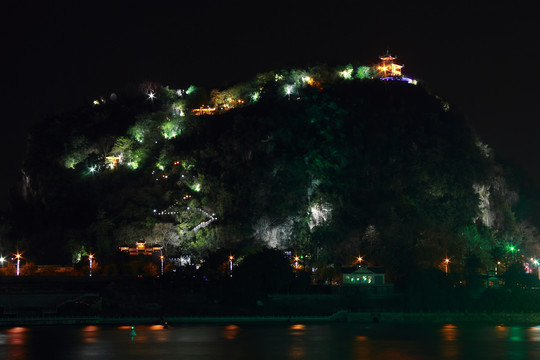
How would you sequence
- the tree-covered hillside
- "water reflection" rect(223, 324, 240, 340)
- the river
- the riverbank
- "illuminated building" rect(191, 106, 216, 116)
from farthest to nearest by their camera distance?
"illuminated building" rect(191, 106, 216, 116) → the tree-covered hillside → the riverbank → "water reflection" rect(223, 324, 240, 340) → the river

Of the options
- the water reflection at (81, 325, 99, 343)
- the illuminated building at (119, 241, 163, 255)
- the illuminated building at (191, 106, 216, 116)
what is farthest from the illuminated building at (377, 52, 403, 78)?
the water reflection at (81, 325, 99, 343)

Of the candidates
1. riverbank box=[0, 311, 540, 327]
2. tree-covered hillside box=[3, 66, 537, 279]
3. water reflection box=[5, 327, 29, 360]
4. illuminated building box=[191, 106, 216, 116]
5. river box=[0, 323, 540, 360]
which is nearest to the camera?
water reflection box=[5, 327, 29, 360]

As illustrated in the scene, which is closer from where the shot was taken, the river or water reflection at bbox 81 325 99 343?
A: the river

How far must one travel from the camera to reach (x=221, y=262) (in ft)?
276

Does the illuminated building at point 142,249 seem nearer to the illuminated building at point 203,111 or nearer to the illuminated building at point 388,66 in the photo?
the illuminated building at point 203,111

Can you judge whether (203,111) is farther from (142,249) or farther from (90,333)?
(90,333)

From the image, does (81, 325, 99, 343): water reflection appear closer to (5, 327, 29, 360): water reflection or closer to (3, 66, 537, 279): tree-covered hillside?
(5, 327, 29, 360): water reflection

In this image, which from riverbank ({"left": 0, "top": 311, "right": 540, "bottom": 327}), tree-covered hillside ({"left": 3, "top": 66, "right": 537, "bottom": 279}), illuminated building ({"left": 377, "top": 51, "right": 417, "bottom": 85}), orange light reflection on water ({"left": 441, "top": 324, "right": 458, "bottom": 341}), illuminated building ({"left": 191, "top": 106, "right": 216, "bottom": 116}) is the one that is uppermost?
illuminated building ({"left": 377, "top": 51, "right": 417, "bottom": 85})

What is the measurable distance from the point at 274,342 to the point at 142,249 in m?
38.8

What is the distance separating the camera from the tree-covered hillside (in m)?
90.6

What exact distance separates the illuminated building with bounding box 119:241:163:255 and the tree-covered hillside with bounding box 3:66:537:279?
1219mm

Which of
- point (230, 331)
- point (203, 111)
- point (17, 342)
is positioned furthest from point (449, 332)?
point (203, 111)

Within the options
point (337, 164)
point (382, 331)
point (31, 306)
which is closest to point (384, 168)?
point (337, 164)

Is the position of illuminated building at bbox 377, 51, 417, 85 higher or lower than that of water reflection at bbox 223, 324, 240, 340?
higher
